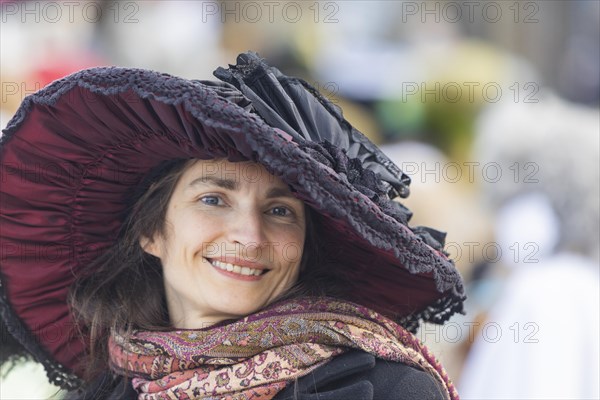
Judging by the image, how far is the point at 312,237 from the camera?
2578 mm

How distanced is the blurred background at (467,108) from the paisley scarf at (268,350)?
2.66 feet

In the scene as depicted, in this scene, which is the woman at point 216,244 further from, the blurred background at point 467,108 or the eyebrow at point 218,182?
the blurred background at point 467,108

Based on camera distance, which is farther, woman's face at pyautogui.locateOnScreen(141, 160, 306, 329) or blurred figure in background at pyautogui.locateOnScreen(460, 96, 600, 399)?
blurred figure in background at pyautogui.locateOnScreen(460, 96, 600, 399)

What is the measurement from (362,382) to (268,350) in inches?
9.5

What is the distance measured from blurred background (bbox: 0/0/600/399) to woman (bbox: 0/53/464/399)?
0.50 meters

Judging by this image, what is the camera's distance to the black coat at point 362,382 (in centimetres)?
222

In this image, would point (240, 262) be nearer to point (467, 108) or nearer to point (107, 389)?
point (107, 389)

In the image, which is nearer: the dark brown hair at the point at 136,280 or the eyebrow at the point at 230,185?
the eyebrow at the point at 230,185

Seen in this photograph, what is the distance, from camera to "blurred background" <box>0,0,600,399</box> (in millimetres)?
3566

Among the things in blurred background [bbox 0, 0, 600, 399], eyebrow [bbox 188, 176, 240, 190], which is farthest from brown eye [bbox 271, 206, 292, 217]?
blurred background [bbox 0, 0, 600, 399]

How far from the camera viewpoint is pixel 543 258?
3.75 meters

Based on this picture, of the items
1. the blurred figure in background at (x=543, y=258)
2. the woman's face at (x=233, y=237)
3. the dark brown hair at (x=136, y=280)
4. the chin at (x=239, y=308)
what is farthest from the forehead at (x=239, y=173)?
the blurred figure in background at (x=543, y=258)

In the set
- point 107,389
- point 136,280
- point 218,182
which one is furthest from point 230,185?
point 107,389

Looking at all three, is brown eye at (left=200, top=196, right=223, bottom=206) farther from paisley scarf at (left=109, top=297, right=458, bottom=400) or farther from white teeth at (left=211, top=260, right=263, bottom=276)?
paisley scarf at (left=109, top=297, right=458, bottom=400)
